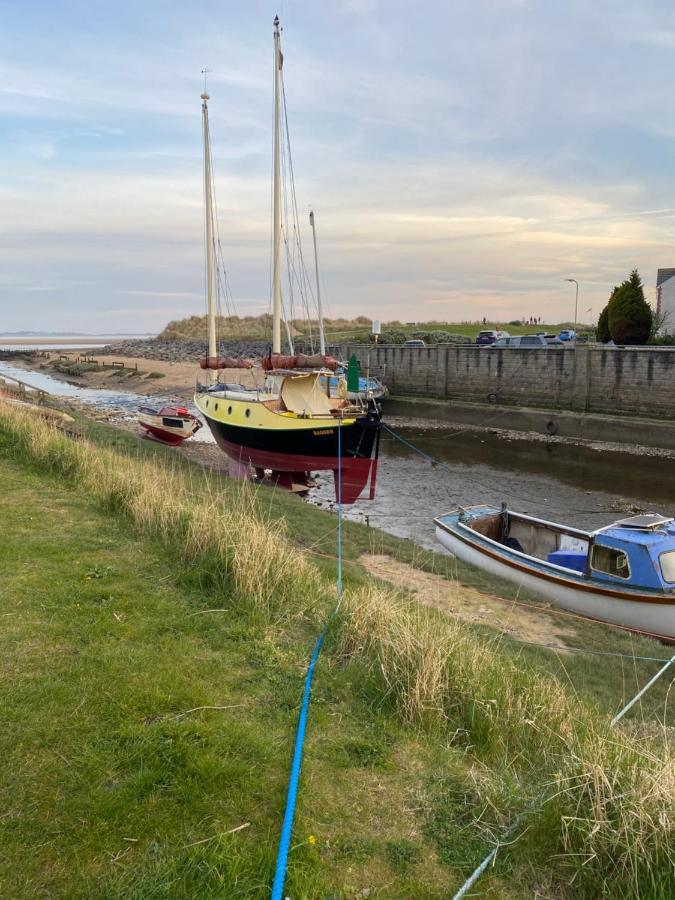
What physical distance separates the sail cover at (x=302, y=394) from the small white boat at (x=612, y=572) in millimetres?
10913

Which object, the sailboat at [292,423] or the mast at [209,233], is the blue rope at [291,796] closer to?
the sailboat at [292,423]

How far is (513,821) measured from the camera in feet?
12.2

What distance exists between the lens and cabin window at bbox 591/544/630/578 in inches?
415

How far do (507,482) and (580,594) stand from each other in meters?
14.8

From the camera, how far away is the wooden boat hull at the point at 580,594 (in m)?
10.1

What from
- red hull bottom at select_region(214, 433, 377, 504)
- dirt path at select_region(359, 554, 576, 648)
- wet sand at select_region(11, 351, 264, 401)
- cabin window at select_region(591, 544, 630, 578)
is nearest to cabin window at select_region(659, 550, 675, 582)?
A: cabin window at select_region(591, 544, 630, 578)

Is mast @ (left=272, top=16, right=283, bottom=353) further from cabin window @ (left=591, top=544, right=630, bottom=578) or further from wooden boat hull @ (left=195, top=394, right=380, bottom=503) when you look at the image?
cabin window @ (left=591, top=544, right=630, bottom=578)

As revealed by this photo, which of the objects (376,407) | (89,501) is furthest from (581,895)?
(376,407)

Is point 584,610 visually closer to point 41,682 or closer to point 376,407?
point 41,682

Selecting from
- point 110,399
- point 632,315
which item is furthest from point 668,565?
point 110,399

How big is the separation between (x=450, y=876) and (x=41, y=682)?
319cm

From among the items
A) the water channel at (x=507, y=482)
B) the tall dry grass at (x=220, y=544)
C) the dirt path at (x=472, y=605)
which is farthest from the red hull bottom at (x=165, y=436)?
the dirt path at (x=472, y=605)

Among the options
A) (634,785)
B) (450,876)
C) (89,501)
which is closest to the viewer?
(450,876)

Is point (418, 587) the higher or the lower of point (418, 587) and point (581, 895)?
the lower
